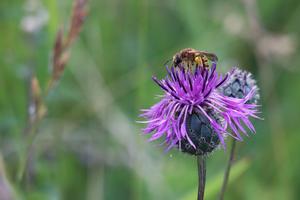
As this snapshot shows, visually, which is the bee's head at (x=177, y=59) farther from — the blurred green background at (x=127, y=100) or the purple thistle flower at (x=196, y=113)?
the blurred green background at (x=127, y=100)

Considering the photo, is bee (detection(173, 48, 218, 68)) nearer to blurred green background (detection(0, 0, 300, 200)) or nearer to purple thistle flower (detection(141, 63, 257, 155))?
purple thistle flower (detection(141, 63, 257, 155))

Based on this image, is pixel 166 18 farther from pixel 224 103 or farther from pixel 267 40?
pixel 224 103

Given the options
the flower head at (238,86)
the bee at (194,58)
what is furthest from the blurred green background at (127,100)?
the bee at (194,58)

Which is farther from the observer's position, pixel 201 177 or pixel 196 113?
pixel 196 113

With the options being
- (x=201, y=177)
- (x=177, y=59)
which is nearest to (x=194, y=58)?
(x=177, y=59)

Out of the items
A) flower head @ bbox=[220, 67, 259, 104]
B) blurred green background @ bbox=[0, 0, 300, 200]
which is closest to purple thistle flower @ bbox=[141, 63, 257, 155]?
flower head @ bbox=[220, 67, 259, 104]

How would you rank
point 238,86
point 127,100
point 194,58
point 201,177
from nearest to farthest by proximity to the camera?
point 201,177
point 194,58
point 238,86
point 127,100

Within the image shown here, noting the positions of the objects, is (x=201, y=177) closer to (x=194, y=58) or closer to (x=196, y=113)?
(x=196, y=113)

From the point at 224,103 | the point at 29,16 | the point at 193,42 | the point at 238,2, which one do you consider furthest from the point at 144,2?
the point at 224,103
